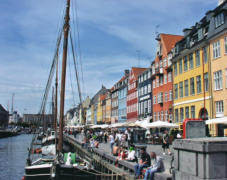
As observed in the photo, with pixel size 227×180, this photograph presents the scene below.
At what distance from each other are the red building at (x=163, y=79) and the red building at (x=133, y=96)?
12.0 metres

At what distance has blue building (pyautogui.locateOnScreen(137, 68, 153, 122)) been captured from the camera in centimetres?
5559

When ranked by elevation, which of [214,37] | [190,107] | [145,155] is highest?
[214,37]

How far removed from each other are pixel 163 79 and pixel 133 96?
754 inches

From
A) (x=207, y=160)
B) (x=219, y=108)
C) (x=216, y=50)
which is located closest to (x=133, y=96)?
(x=216, y=50)

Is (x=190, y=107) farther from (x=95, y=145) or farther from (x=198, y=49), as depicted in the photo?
(x=95, y=145)

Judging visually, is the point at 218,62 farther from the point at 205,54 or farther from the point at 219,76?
the point at 205,54

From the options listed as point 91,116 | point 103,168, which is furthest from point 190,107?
point 91,116

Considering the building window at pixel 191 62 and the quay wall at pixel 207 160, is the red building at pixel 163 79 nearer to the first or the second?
the building window at pixel 191 62

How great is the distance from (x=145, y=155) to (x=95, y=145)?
1752cm

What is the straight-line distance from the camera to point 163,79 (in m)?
48.9

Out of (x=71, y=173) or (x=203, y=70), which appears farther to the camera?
(x=203, y=70)

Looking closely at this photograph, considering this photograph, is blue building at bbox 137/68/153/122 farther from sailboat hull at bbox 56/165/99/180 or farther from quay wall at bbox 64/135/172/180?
sailboat hull at bbox 56/165/99/180

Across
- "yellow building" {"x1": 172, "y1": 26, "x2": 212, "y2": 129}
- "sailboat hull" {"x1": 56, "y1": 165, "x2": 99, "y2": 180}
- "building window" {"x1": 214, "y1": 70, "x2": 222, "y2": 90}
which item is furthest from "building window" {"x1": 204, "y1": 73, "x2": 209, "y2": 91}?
"sailboat hull" {"x1": 56, "y1": 165, "x2": 99, "y2": 180}

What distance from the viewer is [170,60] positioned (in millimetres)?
44625
